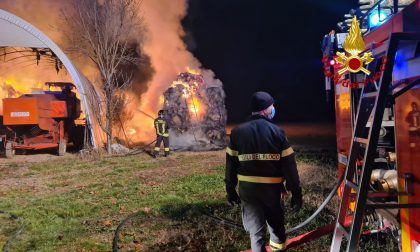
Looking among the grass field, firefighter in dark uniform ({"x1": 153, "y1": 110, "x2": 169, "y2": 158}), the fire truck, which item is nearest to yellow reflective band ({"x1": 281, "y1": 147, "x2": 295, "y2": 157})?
the fire truck

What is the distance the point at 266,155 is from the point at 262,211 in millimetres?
615

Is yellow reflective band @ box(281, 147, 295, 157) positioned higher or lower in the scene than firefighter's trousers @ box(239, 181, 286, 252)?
higher

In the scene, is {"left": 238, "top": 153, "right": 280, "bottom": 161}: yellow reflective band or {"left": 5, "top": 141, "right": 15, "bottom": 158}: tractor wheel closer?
{"left": 238, "top": 153, "right": 280, "bottom": 161}: yellow reflective band

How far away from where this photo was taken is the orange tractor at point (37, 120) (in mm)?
15719

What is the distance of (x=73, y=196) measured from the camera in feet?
27.7

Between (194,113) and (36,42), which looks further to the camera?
(194,113)

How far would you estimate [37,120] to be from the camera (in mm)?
15898

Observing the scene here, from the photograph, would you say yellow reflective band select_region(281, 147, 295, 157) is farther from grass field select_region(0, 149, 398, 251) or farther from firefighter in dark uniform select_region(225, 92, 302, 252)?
grass field select_region(0, 149, 398, 251)

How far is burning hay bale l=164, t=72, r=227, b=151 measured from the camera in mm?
18141

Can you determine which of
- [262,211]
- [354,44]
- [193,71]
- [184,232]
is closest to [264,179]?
[262,211]

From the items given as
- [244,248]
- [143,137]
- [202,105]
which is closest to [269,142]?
[244,248]

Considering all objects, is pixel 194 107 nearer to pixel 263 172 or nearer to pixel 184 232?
pixel 184 232

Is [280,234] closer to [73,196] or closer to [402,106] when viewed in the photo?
[402,106]

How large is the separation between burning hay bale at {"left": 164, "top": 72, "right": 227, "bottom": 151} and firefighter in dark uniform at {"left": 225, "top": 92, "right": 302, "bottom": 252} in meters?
13.8
